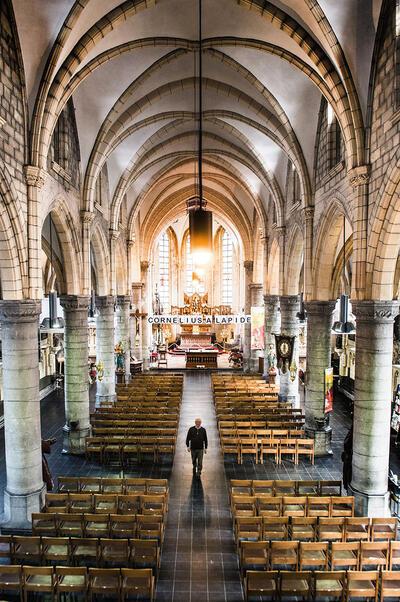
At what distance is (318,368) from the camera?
14727 mm

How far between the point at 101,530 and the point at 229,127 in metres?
17.1

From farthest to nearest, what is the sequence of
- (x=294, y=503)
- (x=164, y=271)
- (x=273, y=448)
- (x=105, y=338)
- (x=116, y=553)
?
(x=164, y=271) < (x=105, y=338) < (x=273, y=448) < (x=294, y=503) < (x=116, y=553)

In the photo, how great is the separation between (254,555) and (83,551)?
10.8 feet

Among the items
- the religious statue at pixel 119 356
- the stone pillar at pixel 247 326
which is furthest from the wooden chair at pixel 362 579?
the stone pillar at pixel 247 326

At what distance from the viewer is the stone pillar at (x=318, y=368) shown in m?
14.5

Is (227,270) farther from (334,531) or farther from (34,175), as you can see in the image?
(334,531)

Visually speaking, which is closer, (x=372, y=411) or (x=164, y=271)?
(x=372, y=411)

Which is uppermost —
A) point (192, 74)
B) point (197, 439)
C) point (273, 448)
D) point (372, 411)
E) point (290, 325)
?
point (192, 74)

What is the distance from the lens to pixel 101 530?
838 centimetres

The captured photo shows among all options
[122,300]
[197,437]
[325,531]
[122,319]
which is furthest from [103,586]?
[122,300]

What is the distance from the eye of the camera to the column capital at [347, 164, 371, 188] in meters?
9.70

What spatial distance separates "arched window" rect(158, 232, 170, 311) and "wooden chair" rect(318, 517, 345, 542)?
124ft

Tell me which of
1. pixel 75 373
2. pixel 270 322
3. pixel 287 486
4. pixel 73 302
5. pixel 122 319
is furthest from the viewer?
pixel 270 322

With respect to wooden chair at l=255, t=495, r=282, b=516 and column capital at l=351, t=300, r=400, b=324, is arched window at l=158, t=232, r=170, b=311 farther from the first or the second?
wooden chair at l=255, t=495, r=282, b=516
